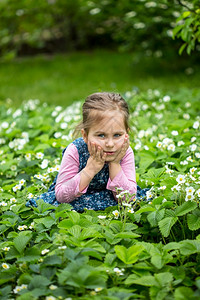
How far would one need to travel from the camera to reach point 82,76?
29.5ft

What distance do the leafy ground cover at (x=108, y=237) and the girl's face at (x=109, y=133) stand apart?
12.0 inches

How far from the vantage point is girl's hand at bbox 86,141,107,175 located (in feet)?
8.86

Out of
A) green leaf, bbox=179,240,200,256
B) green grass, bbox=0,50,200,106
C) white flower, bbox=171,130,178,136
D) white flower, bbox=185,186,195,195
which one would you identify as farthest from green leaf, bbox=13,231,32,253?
green grass, bbox=0,50,200,106

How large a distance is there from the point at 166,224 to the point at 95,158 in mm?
571

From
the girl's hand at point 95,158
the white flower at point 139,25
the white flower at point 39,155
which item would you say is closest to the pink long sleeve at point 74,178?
the girl's hand at point 95,158

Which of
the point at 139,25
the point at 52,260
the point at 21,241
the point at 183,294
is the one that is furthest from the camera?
the point at 139,25

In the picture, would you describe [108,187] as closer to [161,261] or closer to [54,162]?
[161,261]

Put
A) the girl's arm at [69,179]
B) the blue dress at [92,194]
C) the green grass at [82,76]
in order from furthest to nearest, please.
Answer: the green grass at [82,76], the blue dress at [92,194], the girl's arm at [69,179]

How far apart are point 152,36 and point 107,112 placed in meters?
5.82

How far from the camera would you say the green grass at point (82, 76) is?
24.1 feet

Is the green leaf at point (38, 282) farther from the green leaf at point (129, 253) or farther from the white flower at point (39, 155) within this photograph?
the white flower at point (39, 155)

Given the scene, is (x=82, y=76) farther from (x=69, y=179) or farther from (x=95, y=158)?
(x=95, y=158)

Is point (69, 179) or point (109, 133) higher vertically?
point (109, 133)

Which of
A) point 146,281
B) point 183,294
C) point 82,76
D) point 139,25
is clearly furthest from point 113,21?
point 183,294
